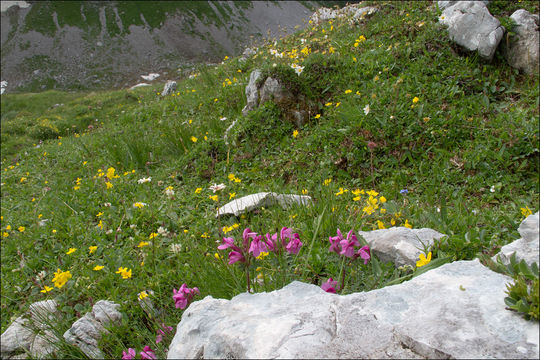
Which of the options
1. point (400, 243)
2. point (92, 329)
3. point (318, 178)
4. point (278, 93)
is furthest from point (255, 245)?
point (278, 93)

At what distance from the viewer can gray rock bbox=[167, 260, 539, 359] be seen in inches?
40.6

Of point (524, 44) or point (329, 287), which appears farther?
point (524, 44)

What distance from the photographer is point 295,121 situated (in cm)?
521

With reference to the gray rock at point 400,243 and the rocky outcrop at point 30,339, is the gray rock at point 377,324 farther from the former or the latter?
the rocky outcrop at point 30,339

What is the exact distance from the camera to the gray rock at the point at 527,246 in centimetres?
135

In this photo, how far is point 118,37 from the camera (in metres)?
40.8

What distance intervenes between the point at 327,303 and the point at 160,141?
5799 millimetres

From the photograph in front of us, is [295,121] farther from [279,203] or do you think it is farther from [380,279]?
Answer: [380,279]

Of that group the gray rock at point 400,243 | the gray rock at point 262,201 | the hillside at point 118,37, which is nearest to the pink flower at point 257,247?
the gray rock at point 400,243

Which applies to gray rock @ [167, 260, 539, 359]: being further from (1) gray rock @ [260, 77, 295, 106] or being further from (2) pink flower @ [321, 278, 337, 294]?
(1) gray rock @ [260, 77, 295, 106]

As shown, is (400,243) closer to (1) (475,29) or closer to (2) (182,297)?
(2) (182,297)

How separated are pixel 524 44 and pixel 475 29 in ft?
2.24

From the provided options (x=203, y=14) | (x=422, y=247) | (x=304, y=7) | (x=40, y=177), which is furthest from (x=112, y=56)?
(x=422, y=247)

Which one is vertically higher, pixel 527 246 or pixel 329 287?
pixel 527 246
